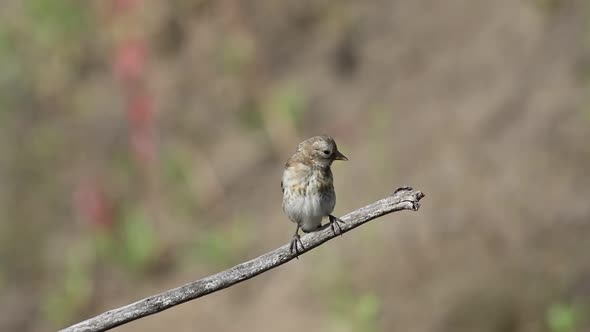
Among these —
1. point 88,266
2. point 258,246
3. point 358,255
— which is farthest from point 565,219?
point 88,266

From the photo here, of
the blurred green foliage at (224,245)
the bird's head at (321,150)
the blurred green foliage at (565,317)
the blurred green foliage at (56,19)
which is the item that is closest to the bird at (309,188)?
the bird's head at (321,150)

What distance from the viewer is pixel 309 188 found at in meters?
4.07

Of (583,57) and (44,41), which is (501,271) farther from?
(44,41)

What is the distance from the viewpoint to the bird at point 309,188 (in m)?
3.95

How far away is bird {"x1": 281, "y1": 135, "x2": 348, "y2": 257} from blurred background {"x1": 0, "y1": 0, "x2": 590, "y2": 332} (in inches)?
118

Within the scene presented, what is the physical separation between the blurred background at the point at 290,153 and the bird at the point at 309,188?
9.86 feet

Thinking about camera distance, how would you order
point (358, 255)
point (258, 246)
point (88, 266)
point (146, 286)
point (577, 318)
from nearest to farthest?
point (577, 318)
point (358, 255)
point (258, 246)
point (146, 286)
point (88, 266)

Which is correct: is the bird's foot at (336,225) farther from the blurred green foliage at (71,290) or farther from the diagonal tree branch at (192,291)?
the blurred green foliage at (71,290)

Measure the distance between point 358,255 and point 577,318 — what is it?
7.83 ft

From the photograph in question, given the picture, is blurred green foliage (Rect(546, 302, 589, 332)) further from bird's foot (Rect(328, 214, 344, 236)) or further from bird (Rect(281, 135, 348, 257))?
bird's foot (Rect(328, 214, 344, 236))

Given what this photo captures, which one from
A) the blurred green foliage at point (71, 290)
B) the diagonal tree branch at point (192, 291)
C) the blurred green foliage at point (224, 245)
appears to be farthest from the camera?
the blurred green foliage at point (71, 290)

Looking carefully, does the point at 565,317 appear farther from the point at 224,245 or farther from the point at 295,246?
the point at 224,245

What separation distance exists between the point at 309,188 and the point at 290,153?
6.42 meters

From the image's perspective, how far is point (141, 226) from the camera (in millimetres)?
10961
